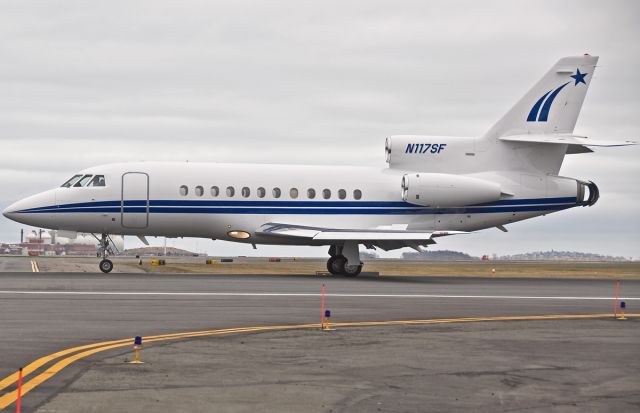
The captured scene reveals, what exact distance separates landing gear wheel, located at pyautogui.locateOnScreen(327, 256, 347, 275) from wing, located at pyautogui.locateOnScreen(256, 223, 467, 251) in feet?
4.51

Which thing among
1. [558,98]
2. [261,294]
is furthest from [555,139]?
[261,294]

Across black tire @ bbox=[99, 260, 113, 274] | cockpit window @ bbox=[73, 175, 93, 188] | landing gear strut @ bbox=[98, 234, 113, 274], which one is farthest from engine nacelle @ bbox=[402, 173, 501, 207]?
cockpit window @ bbox=[73, 175, 93, 188]

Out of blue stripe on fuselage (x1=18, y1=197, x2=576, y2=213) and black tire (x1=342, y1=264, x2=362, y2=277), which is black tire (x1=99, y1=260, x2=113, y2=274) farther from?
black tire (x1=342, y1=264, x2=362, y2=277)

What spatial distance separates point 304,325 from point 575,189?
24562mm

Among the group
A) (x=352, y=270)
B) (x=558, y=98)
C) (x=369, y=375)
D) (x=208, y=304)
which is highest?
(x=558, y=98)

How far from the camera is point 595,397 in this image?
34.6 ft

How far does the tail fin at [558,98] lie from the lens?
3922 cm

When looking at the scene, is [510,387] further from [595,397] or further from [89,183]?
[89,183]

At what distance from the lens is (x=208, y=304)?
73.8ft

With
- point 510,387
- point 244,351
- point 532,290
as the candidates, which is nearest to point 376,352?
point 244,351

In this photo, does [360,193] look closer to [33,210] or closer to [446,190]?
[446,190]

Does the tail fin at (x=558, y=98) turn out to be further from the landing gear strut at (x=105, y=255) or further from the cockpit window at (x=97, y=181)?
the landing gear strut at (x=105, y=255)

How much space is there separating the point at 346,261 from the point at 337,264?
650 mm

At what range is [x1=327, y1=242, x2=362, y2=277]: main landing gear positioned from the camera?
123 ft
